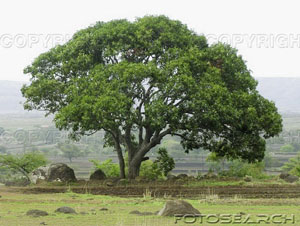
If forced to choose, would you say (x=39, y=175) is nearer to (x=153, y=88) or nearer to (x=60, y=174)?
(x=60, y=174)

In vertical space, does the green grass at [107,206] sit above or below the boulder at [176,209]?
below

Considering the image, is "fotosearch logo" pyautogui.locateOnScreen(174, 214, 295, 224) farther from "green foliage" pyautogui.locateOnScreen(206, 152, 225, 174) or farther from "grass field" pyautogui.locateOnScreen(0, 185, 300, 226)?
"green foliage" pyautogui.locateOnScreen(206, 152, 225, 174)

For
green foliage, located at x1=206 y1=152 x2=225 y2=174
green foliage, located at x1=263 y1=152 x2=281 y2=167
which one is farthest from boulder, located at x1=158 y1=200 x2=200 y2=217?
green foliage, located at x1=263 y1=152 x2=281 y2=167

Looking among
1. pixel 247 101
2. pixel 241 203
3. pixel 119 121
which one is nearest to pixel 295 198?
pixel 241 203

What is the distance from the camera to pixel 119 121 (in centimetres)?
3250

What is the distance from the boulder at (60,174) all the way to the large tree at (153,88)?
8.83 feet

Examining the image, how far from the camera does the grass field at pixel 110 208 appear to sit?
18.0 metres

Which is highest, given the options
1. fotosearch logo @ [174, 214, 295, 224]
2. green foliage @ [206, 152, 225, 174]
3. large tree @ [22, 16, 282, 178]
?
large tree @ [22, 16, 282, 178]

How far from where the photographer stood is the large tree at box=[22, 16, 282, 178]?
32.4 m

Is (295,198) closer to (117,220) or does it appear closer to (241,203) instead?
(241,203)

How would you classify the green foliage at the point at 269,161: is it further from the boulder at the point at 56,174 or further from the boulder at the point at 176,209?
the boulder at the point at 176,209

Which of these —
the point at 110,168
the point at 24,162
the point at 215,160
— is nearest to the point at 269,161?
→ the point at 110,168

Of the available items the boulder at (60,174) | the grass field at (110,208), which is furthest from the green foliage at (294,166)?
the grass field at (110,208)

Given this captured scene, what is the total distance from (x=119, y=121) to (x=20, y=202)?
9.29 m
